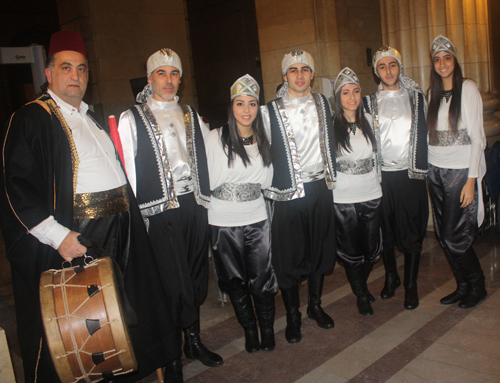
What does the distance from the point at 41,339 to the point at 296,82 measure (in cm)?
217

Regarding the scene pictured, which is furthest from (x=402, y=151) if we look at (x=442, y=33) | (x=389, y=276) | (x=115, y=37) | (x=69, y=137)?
(x=115, y=37)

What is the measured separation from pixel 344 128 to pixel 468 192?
1001 millimetres

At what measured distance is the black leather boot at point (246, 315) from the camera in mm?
2840

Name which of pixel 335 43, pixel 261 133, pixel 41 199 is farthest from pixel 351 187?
pixel 335 43

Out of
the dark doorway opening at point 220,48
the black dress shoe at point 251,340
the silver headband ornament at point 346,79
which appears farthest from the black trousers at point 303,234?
the dark doorway opening at point 220,48

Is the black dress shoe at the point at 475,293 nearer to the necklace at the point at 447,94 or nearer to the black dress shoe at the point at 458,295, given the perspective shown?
the black dress shoe at the point at 458,295

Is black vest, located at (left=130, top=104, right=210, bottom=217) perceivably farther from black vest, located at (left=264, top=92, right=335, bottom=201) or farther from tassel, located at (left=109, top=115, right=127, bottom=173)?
black vest, located at (left=264, top=92, right=335, bottom=201)

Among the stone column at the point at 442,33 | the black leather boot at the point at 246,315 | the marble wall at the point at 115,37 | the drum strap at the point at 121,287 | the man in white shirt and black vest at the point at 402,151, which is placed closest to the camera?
the drum strap at the point at 121,287

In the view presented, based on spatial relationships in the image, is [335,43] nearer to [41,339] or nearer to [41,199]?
[41,199]

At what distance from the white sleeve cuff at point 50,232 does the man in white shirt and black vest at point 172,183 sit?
0.62 meters

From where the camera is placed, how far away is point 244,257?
2832 millimetres

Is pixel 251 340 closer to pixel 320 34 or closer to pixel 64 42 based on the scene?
pixel 64 42

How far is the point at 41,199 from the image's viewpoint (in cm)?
209

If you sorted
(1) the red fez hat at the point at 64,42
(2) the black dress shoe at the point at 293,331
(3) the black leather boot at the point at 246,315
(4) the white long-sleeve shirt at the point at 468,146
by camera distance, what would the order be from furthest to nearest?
1. (4) the white long-sleeve shirt at the point at 468,146
2. (2) the black dress shoe at the point at 293,331
3. (3) the black leather boot at the point at 246,315
4. (1) the red fez hat at the point at 64,42
